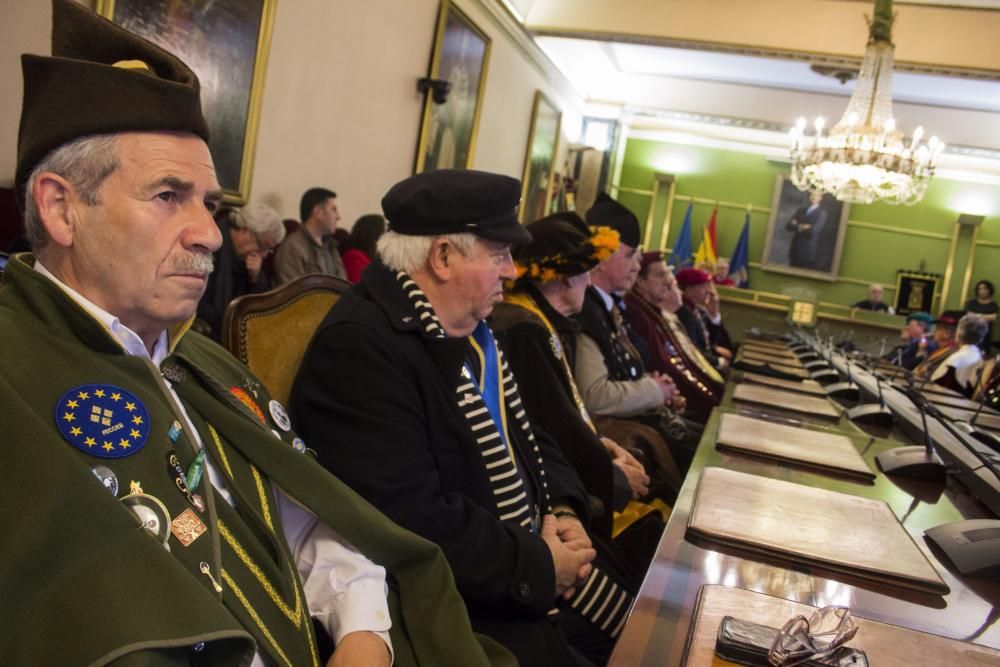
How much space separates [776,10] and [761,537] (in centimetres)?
785

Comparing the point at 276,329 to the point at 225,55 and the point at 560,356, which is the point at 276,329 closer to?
the point at 560,356

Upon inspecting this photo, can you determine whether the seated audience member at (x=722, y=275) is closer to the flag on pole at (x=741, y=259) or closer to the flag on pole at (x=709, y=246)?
the flag on pole at (x=709, y=246)

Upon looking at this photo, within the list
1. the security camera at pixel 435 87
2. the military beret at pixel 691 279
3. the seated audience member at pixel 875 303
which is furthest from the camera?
the seated audience member at pixel 875 303

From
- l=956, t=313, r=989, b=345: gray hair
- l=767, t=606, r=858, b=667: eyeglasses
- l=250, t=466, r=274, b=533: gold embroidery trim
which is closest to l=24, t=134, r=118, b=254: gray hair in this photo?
l=250, t=466, r=274, b=533: gold embroidery trim

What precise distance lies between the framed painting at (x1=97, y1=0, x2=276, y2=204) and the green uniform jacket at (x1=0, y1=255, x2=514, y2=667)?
10.0 ft

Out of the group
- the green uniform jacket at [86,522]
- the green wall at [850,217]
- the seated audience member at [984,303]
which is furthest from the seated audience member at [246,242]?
the seated audience member at [984,303]

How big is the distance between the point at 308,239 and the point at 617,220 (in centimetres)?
207

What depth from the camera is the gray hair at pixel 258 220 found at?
476 centimetres

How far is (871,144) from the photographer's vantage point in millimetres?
7953

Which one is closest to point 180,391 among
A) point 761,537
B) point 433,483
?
point 433,483

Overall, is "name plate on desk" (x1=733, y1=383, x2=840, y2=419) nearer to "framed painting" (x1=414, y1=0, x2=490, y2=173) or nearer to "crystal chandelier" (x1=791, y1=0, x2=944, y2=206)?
"framed painting" (x1=414, y1=0, x2=490, y2=173)

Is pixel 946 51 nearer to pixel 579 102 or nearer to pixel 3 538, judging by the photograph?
pixel 579 102

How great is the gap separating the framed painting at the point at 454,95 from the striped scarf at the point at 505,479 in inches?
209

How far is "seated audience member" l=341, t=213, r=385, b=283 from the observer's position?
19.3ft
